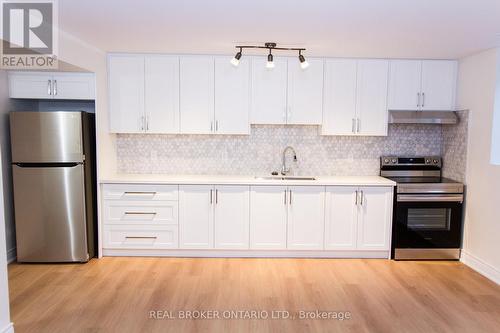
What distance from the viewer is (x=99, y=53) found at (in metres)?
3.92

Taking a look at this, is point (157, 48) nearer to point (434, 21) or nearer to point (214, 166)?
point (214, 166)

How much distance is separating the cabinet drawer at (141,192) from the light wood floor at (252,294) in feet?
2.27

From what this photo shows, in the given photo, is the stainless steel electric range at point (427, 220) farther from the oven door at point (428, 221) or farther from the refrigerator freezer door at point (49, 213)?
the refrigerator freezer door at point (49, 213)

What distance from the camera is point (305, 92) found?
417 centimetres

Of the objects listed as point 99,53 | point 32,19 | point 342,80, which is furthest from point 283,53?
point 32,19

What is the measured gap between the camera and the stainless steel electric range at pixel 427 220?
12.8ft

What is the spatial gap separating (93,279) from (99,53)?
2398mm

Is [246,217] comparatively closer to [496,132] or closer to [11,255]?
[11,255]

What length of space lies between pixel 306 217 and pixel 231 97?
1.63 meters

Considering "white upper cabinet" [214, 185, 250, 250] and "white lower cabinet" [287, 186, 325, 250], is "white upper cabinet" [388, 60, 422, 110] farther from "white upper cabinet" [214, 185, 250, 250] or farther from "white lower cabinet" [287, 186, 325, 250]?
"white upper cabinet" [214, 185, 250, 250]

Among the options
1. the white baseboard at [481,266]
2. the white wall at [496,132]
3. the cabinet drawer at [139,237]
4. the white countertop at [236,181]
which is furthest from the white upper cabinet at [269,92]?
the white baseboard at [481,266]

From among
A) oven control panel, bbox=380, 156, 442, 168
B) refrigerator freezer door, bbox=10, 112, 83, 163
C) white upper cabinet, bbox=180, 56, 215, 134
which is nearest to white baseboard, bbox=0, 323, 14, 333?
refrigerator freezer door, bbox=10, 112, 83, 163

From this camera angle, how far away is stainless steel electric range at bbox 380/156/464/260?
3.91m

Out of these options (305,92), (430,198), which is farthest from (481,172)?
(305,92)
